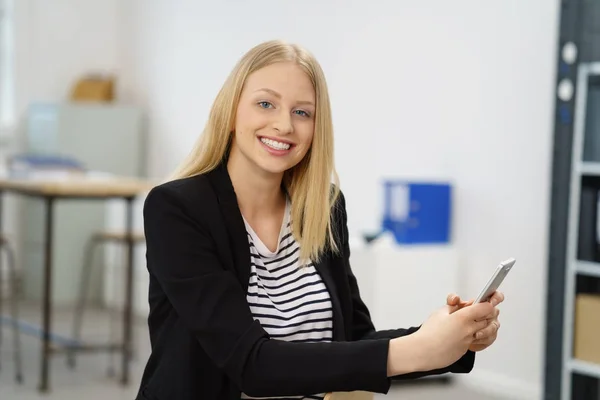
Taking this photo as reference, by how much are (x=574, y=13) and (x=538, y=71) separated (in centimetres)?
67

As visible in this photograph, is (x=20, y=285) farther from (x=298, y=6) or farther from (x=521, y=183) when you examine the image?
(x=521, y=183)

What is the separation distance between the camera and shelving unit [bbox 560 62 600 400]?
3752 mm

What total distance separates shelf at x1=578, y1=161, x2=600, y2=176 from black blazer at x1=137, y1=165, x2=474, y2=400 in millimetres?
2231

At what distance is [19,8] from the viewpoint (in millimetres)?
7508

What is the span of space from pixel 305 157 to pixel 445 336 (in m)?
0.47

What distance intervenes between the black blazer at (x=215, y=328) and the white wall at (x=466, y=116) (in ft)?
9.32

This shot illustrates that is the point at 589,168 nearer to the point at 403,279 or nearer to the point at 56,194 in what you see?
the point at 403,279

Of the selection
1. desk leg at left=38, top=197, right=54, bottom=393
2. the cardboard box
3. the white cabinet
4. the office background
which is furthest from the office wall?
the cardboard box

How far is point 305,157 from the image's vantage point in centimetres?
179

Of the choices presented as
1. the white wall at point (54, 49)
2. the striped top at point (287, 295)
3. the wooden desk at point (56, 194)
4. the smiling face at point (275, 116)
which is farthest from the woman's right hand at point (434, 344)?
the white wall at point (54, 49)

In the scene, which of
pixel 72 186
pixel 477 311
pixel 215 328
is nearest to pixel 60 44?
pixel 72 186

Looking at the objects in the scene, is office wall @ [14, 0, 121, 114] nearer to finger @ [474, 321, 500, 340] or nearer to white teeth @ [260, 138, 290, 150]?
white teeth @ [260, 138, 290, 150]

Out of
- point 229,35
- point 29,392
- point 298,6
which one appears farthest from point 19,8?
point 29,392

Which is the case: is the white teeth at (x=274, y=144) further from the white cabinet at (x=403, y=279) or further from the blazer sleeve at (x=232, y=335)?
the white cabinet at (x=403, y=279)
